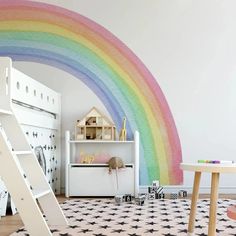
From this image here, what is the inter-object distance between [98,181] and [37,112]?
2.92 ft

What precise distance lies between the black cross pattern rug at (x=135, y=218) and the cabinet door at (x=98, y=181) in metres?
0.24

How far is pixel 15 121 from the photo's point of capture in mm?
2434

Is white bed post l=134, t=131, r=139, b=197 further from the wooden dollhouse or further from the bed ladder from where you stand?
the bed ladder

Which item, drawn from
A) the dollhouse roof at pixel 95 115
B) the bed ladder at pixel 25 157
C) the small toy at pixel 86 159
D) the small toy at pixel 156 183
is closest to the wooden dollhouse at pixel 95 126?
the dollhouse roof at pixel 95 115

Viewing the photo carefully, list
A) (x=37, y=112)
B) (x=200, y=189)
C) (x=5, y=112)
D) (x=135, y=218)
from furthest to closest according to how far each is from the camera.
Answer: (x=200, y=189) < (x=37, y=112) < (x=135, y=218) < (x=5, y=112)

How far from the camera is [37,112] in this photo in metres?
3.61

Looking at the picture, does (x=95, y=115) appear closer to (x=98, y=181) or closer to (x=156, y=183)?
(x=98, y=181)

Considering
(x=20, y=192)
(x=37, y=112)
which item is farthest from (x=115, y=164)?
(x=20, y=192)

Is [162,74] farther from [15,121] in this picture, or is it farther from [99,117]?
[15,121]

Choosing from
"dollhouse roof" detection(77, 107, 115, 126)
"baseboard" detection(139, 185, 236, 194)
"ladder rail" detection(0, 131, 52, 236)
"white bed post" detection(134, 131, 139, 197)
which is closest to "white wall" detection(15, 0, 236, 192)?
"baseboard" detection(139, 185, 236, 194)

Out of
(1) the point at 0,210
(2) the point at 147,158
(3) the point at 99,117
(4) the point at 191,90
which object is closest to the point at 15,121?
(1) the point at 0,210

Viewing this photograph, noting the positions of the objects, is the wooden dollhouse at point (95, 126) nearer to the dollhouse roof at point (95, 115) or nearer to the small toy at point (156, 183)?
the dollhouse roof at point (95, 115)

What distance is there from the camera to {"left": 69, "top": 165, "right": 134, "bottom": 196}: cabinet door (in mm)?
3881

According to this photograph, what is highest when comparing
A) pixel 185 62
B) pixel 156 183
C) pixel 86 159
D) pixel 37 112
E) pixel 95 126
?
pixel 185 62
